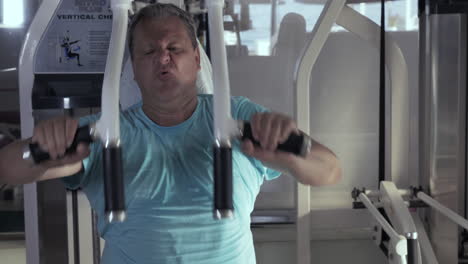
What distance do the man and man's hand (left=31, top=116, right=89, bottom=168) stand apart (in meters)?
0.31

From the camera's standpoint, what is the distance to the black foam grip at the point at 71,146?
922 millimetres

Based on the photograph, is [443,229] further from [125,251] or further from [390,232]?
[125,251]

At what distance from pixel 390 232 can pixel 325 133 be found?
0.98m

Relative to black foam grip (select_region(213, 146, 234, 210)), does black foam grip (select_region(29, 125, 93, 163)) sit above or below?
above

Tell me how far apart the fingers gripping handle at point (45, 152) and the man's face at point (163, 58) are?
13.8 inches

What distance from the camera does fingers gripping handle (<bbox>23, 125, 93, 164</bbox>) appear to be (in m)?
0.92

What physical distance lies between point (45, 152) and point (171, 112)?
49cm

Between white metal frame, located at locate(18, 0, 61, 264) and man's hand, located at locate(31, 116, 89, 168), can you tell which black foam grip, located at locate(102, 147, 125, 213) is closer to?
man's hand, located at locate(31, 116, 89, 168)

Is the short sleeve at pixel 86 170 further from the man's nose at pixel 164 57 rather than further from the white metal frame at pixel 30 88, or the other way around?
the white metal frame at pixel 30 88

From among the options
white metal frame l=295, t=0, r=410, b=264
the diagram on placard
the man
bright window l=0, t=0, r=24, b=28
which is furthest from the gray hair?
bright window l=0, t=0, r=24, b=28

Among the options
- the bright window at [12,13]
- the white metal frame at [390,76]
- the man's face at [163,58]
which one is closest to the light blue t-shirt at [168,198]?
the man's face at [163,58]

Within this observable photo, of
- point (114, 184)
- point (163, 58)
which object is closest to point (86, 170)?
point (163, 58)

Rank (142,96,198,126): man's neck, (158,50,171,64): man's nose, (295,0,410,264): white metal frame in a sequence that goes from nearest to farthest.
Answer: (158,50,171,64): man's nose, (142,96,198,126): man's neck, (295,0,410,264): white metal frame

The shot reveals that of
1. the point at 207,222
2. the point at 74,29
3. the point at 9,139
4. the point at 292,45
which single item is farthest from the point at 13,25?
the point at 207,222
